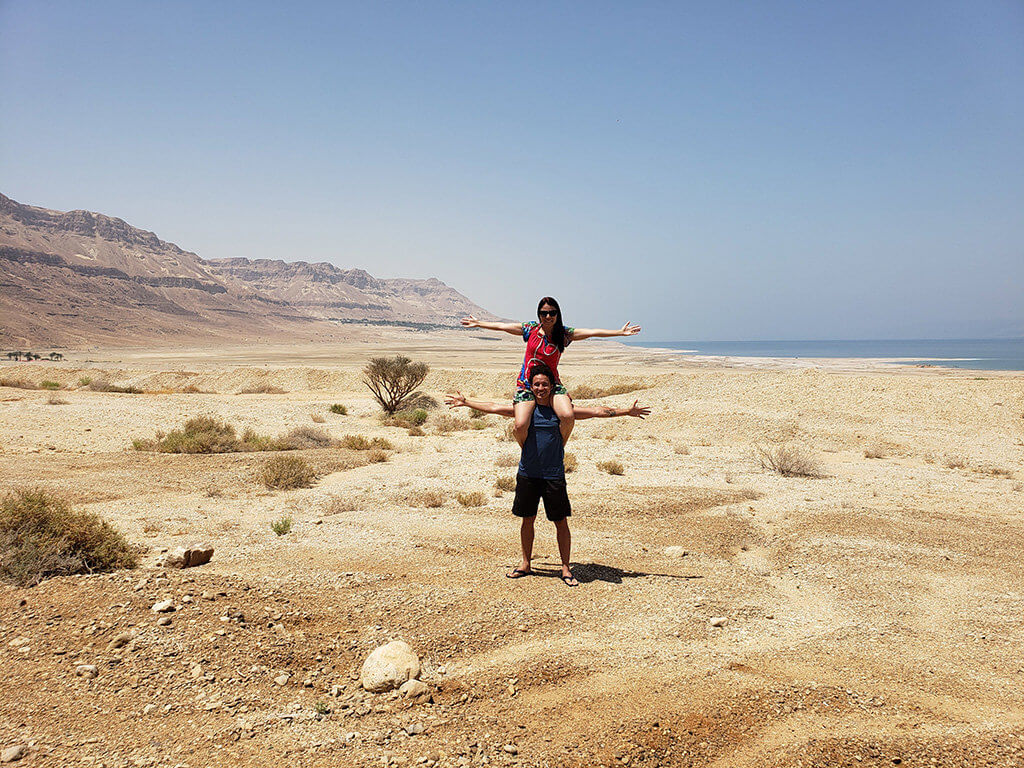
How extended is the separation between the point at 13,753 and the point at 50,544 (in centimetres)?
274

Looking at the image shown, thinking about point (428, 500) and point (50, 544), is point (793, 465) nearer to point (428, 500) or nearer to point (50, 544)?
point (428, 500)

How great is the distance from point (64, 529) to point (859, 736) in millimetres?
6616

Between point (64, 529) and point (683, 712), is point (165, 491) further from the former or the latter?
point (683, 712)

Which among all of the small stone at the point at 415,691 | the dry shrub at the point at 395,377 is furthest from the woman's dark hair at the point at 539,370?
the dry shrub at the point at 395,377

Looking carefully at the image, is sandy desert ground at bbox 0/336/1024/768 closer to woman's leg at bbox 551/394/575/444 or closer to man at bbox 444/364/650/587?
man at bbox 444/364/650/587

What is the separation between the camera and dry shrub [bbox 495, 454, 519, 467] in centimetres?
1288

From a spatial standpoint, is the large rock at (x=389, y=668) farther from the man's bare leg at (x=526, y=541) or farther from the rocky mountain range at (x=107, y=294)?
the rocky mountain range at (x=107, y=294)

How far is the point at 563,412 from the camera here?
209 inches

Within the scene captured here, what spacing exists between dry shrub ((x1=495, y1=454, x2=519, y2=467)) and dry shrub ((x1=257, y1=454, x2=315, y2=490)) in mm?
3900

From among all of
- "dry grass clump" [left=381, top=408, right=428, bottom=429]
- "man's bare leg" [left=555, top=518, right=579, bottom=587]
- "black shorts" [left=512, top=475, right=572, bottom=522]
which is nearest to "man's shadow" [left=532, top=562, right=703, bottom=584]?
"man's bare leg" [left=555, top=518, right=579, bottom=587]

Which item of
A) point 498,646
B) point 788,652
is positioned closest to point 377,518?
point 498,646

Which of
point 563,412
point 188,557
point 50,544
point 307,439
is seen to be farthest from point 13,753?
point 307,439

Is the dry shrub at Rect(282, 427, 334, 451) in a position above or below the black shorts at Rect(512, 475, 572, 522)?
below

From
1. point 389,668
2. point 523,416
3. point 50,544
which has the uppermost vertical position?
point 523,416
